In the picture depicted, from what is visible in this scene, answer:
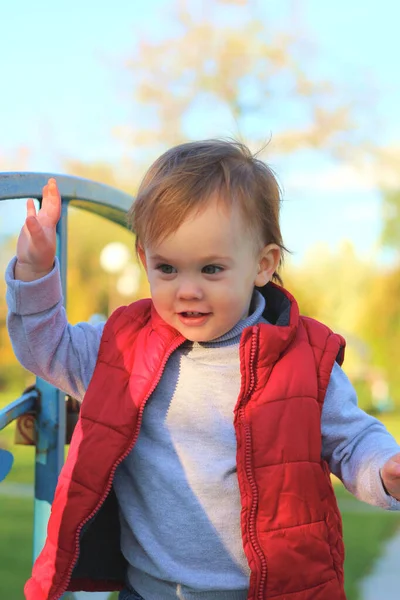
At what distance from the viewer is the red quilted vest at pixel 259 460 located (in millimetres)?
1218

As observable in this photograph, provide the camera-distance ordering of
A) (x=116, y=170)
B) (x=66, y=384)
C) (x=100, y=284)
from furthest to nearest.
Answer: (x=116, y=170), (x=100, y=284), (x=66, y=384)

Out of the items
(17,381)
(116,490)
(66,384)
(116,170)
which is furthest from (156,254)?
(116,170)

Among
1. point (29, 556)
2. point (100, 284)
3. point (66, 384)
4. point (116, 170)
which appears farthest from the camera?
point (116, 170)

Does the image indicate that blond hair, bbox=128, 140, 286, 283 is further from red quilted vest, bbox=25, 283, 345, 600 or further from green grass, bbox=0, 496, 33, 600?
green grass, bbox=0, 496, 33, 600

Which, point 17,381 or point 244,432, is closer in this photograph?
point 244,432

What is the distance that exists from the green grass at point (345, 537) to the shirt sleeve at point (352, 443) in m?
1.67

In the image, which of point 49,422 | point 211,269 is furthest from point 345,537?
point 211,269

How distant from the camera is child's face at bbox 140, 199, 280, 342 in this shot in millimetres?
1250

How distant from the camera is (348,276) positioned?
10.9 meters

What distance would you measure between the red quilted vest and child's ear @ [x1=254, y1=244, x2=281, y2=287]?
117 mm

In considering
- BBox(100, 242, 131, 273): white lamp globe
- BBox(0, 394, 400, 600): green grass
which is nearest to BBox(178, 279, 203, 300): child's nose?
BBox(0, 394, 400, 600): green grass

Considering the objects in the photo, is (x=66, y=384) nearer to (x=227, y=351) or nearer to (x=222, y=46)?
(x=227, y=351)

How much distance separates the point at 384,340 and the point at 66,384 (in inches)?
367

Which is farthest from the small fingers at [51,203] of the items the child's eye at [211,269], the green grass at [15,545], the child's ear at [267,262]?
the green grass at [15,545]
